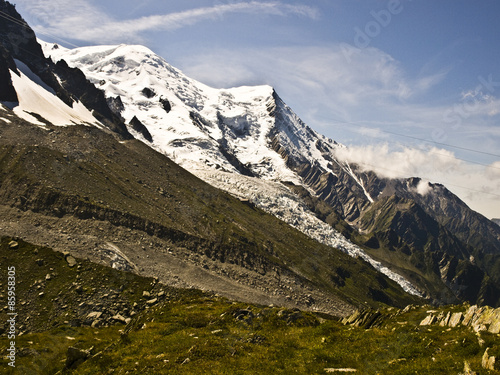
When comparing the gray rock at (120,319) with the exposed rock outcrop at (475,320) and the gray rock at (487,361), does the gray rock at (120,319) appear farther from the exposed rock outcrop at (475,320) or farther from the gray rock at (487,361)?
the gray rock at (487,361)

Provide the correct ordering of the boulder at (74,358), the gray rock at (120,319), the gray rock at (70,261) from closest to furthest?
the boulder at (74,358)
the gray rock at (120,319)
the gray rock at (70,261)

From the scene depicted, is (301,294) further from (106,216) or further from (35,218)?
(35,218)

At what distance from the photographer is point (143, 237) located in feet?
481

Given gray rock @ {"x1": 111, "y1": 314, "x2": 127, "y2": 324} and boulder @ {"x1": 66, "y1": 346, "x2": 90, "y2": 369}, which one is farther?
gray rock @ {"x1": 111, "y1": 314, "x2": 127, "y2": 324}

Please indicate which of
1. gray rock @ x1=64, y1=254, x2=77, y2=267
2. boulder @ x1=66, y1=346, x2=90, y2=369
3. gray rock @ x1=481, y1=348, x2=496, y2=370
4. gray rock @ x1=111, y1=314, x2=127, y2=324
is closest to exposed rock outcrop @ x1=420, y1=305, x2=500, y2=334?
gray rock @ x1=481, y1=348, x2=496, y2=370

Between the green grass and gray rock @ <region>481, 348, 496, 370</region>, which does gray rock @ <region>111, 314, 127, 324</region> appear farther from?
gray rock @ <region>481, 348, 496, 370</region>

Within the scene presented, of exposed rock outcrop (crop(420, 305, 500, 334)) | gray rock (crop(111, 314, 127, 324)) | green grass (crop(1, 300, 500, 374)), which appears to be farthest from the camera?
gray rock (crop(111, 314, 127, 324))

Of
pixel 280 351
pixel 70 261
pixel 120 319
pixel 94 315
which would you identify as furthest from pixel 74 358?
pixel 70 261

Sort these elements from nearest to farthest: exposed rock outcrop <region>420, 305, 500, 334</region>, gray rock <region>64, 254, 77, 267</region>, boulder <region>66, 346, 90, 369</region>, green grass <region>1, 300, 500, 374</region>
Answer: green grass <region>1, 300, 500, 374</region> < exposed rock outcrop <region>420, 305, 500, 334</region> < boulder <region>66, 346, 90, 369</region> < gray rock <region>64, 254, 77, 267</region>

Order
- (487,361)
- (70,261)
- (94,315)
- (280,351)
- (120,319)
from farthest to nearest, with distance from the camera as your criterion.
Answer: (70,261) < (120,319) < (94,315) < (280,351) < (487,361)

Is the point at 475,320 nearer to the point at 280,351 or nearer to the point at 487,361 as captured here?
the point at 487,361

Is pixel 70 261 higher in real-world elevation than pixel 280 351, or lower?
lower

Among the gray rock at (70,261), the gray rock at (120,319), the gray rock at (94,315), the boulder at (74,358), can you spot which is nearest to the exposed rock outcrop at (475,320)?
the boulder at (74,358)

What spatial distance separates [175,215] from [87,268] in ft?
394
